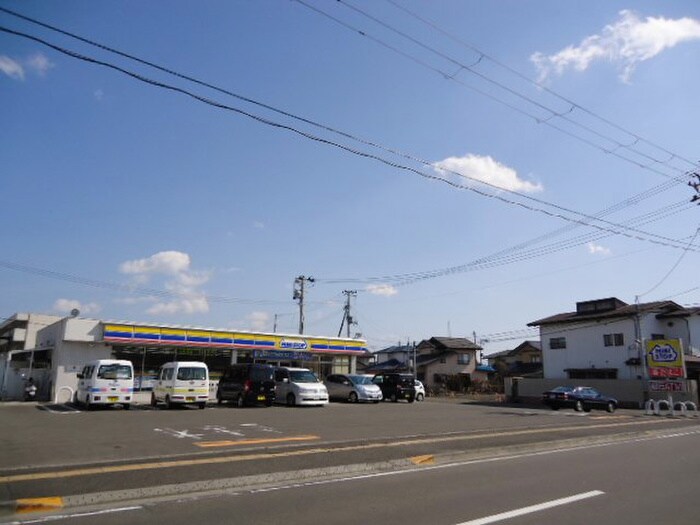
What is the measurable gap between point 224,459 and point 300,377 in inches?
655

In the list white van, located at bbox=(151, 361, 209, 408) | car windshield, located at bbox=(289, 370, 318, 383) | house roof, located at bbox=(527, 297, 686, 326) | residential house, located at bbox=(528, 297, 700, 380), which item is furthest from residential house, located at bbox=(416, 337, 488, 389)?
white van, located at bbox=(151, 361, 209, 408)

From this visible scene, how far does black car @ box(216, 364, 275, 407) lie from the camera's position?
2448 cm

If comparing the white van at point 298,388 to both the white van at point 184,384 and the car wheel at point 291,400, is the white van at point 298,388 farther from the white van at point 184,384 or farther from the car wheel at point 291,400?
the white van at point 184,384

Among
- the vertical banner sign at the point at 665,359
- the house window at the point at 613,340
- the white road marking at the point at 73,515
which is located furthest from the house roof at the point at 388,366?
the white road marking at the point at 73,515

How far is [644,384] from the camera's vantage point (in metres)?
32.3

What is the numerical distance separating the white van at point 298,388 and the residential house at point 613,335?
977 inches

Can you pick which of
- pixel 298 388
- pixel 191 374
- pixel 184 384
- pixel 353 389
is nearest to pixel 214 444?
pixel 184 384

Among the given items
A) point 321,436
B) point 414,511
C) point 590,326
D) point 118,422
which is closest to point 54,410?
point 118,422

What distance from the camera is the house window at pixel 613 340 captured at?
40438 mm

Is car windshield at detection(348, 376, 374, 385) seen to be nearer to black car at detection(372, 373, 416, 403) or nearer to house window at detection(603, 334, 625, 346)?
black car at detection(372, 373, 416, 403)

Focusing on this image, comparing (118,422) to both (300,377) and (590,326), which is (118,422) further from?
(590,326)

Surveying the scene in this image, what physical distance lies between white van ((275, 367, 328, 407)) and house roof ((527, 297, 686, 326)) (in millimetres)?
25635

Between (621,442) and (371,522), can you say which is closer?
(371,522)

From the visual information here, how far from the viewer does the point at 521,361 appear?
7006 centimetres
